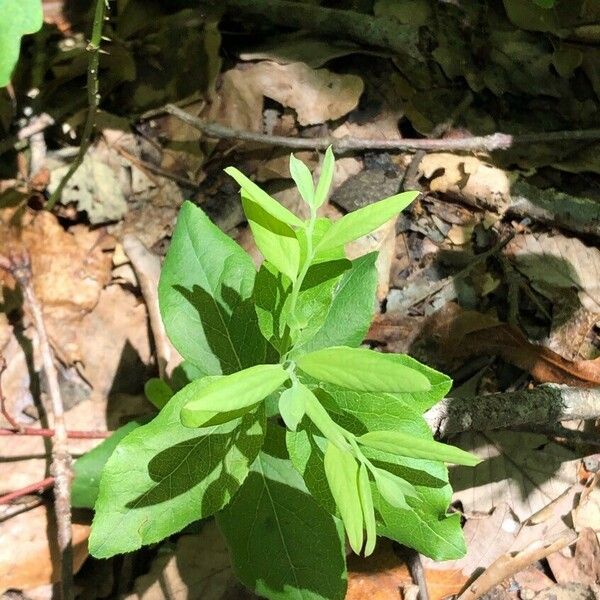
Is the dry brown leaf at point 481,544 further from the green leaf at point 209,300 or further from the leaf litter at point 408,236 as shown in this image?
the green leaf at point 209,300

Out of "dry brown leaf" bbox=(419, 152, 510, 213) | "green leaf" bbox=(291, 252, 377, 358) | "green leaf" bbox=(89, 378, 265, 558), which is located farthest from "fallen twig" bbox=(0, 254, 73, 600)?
"dry brown leaf" bbox=(419, 152, 510, 213)

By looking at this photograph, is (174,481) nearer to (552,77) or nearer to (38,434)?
(38,434)

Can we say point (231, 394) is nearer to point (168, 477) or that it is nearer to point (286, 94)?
point (168, 477)

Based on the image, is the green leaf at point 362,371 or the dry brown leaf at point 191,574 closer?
the green leaf at point 362,371

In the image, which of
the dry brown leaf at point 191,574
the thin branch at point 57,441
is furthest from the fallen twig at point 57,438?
the dry brown leaf at point 191,574

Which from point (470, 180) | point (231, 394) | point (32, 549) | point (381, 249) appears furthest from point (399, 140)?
point (32, 549)

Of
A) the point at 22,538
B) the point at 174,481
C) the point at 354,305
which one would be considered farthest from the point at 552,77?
the point at 22,538
